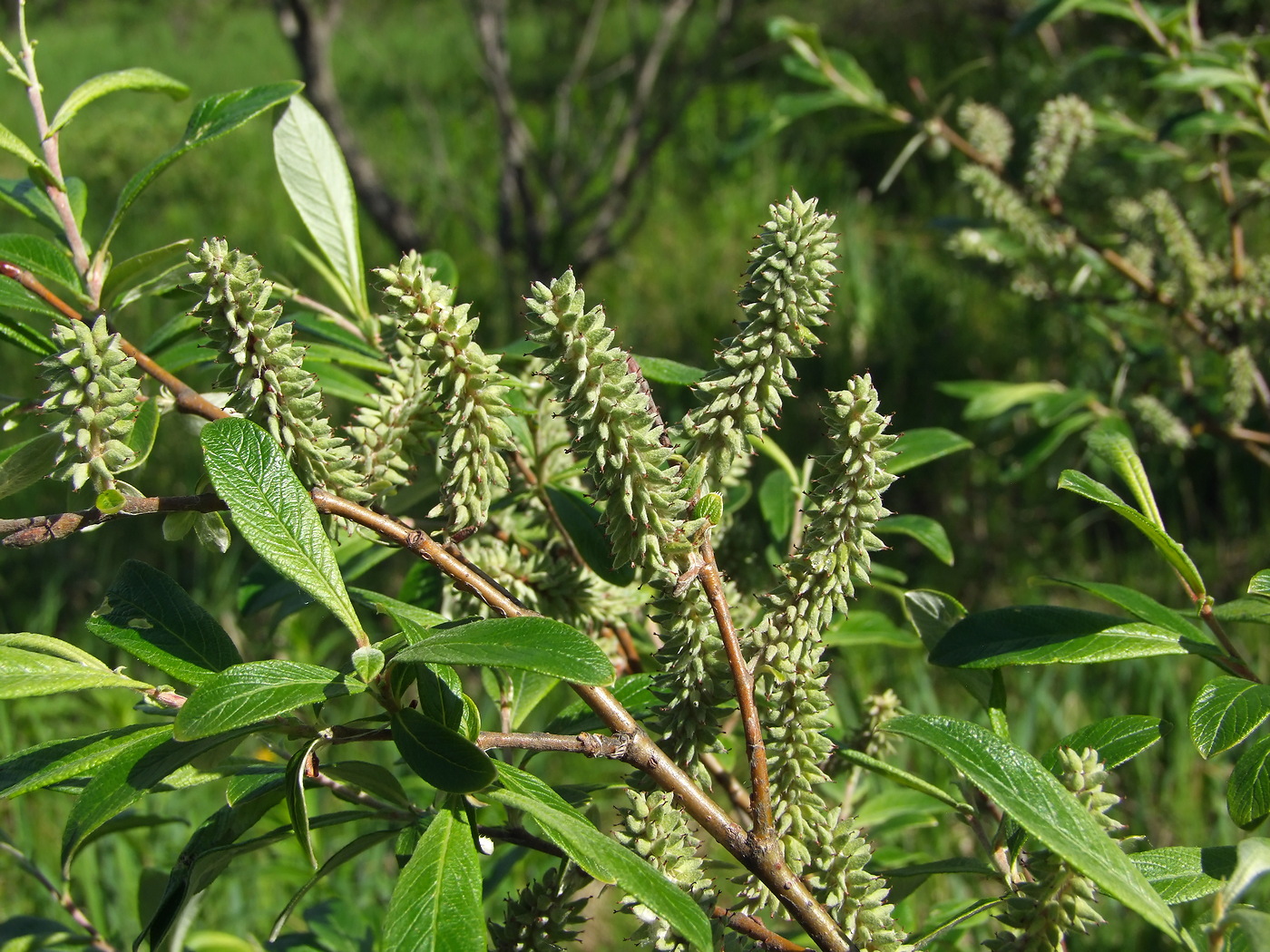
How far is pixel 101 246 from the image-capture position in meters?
0.96

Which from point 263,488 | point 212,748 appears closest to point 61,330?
point 263,488

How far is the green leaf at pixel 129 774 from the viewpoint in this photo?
65cm

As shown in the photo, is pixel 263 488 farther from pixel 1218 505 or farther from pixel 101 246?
pixel 1218 505

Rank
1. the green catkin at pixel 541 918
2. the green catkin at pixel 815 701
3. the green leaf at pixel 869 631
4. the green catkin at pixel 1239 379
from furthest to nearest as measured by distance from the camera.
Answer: the green catkin at pixel 1239 379 → the green leaf at pixel 869 631 → the green catkin at pixel 541 918 → the green catkin at pixel 815 701

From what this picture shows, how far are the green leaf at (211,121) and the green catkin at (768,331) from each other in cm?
54

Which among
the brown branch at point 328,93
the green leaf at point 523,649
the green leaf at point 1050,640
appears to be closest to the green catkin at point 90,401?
the green leaf at point 523,649

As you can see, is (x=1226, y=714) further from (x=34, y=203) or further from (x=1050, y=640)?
(x=34, y=203)

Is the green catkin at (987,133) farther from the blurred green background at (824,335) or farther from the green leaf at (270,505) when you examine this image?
the green leaf at (270,505)

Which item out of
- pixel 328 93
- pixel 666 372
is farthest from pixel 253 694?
pixel 328 93

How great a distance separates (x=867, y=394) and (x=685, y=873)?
34 cm

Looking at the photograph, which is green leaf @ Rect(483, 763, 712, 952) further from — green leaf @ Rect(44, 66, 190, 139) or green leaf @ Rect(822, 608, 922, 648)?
green leaf @ Rect(44, 66, 190, 139)

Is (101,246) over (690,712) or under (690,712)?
over

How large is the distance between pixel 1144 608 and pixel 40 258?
39.1 inches

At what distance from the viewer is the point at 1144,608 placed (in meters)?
0.86
